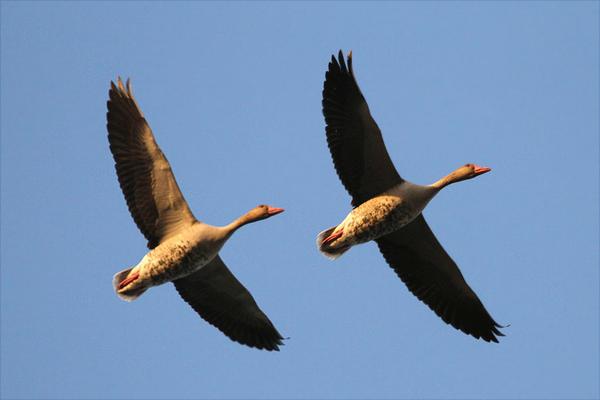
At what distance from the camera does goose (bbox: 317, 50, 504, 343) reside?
18.7 m

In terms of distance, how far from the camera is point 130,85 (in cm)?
1912

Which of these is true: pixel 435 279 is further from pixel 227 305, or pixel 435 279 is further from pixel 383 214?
pixel 227 305

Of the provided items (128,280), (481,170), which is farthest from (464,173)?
(128,280)

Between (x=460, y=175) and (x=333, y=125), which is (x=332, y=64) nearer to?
(x=333, y=125)

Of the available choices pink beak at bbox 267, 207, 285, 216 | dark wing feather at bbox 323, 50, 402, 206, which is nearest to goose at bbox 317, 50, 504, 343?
dark wing feather at bbox 323, 50, 402, 206

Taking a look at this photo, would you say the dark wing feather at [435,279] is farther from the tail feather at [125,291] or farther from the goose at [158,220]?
the tail feather at [125,291]

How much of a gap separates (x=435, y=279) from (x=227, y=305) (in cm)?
378

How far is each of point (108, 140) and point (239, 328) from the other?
13.3 feet

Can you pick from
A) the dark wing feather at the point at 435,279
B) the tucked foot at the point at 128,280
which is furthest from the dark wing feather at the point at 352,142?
the tucked foot at the point at 128,280

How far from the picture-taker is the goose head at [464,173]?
62.8ft

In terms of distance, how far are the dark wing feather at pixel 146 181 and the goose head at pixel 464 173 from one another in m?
4.41

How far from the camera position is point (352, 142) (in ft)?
62.1

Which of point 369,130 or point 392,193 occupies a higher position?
→ point 369,130

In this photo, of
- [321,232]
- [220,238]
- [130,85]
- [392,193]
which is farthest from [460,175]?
[130,85]
